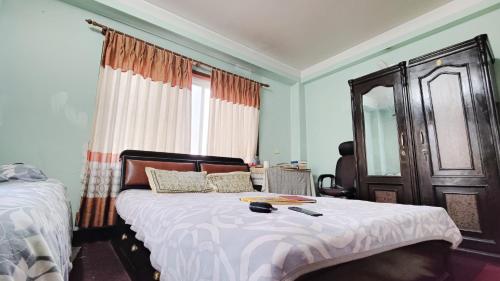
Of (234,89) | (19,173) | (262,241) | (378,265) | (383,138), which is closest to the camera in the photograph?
(262,241)

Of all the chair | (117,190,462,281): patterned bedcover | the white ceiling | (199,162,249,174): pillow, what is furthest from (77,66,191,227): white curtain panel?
the chair

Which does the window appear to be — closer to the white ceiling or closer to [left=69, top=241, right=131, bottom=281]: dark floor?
the white ceiling

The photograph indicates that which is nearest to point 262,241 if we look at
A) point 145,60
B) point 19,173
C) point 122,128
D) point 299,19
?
point 19,173

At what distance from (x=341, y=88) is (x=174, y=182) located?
3.04m

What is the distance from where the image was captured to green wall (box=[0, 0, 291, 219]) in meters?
2.09

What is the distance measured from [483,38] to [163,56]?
10.7 ft

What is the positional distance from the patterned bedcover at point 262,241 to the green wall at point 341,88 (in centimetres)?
268

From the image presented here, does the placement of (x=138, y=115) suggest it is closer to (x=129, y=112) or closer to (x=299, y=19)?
(x=129, y=112)

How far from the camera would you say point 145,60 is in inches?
108

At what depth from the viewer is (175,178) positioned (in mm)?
2113

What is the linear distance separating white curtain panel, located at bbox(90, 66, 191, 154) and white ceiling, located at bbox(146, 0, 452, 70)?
973 millimetres

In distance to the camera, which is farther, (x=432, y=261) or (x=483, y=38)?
(x=483, y=38)

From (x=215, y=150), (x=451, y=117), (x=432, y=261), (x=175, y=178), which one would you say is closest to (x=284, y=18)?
(x=215, y=150)

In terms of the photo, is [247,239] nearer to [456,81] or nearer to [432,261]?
[432,261]
